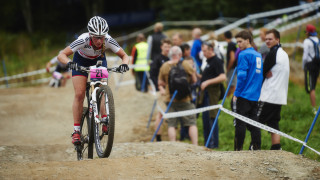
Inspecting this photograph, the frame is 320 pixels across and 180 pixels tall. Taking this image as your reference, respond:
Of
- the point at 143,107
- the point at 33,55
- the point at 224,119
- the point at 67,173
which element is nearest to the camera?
the point at 67,173

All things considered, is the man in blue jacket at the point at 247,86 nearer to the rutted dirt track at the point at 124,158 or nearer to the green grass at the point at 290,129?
the rutted dirt track at the point at 124,158

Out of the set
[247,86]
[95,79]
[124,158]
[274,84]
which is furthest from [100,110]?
[274,84]

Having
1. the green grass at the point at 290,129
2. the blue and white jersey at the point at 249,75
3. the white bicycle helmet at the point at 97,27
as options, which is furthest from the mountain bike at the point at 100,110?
the green grass at the point at 290,129

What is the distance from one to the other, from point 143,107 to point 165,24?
11.7 metres

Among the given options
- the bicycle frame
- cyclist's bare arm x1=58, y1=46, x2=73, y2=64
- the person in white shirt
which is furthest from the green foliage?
the person in white shirt

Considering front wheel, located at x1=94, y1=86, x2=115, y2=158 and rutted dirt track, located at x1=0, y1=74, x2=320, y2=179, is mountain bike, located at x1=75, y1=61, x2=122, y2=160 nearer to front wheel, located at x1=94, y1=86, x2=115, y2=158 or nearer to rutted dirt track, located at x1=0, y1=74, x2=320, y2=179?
front wheel, located at x1=94, y1=86, x2=115, y2=158

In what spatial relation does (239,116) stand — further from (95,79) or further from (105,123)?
(95,79)

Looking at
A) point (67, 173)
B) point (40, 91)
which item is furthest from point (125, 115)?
point (67, 173)

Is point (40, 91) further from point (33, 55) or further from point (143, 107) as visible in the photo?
point (33, 55)

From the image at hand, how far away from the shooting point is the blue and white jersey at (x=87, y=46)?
20.0 ft

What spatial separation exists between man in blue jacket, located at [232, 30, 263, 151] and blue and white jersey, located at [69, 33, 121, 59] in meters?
2.01

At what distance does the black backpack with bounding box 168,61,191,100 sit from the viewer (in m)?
8.20

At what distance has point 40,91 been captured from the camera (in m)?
16.5

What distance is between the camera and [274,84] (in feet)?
23.0
